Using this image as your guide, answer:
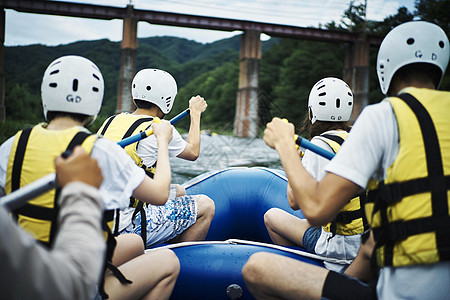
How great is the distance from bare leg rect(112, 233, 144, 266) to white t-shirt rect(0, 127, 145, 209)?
640 millimetres

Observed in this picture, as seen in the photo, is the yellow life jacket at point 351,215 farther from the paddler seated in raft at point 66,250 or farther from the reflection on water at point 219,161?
the reflection on water at point 219,161

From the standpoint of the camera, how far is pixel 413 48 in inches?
62.2

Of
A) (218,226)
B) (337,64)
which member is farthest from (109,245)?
(337,64)

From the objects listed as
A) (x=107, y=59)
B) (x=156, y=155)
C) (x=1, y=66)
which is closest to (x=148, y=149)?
(x=156, y=155)

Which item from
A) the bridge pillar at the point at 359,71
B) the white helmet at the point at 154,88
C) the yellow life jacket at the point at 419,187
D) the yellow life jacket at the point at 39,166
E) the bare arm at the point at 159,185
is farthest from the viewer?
the bridge pillar at the point at 359,71

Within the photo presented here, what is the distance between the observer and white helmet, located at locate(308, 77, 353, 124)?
254 cm

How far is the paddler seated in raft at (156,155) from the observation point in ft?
8.49

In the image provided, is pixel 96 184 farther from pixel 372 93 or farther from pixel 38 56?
pixel 372 93

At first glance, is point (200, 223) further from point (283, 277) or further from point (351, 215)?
point (283, 277)

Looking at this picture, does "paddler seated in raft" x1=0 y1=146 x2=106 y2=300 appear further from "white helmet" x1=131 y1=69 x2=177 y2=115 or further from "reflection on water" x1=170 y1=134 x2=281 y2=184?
"reflection on water" x1=170 y1=134 x2=281 y2=184

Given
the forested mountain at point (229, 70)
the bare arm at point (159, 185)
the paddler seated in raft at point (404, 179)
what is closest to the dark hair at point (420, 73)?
the paddler seated in raft at point (404, 179)

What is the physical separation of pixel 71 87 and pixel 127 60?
25.5m

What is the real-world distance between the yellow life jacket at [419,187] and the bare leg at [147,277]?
108cm

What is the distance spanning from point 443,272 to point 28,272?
141 centimetres
